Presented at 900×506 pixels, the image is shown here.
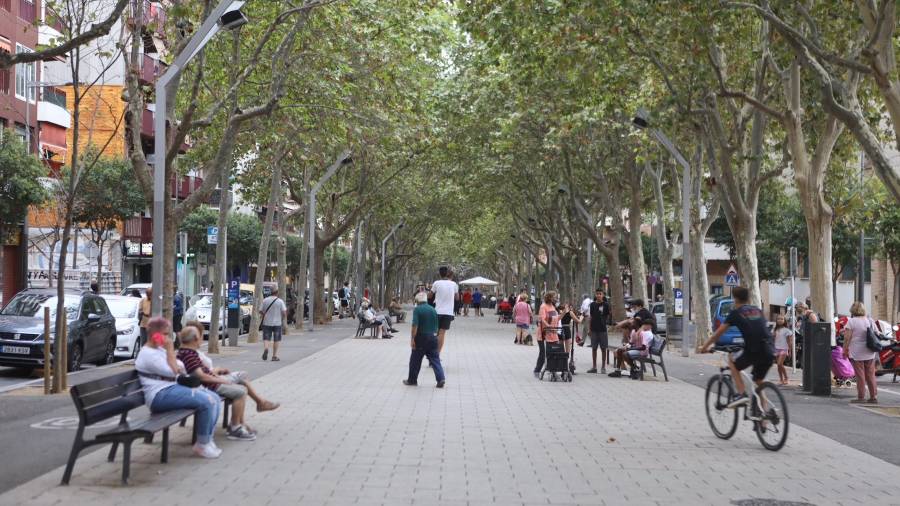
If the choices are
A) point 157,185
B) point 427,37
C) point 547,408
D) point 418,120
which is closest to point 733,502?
point 547,408

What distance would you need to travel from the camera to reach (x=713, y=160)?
22.7 meters

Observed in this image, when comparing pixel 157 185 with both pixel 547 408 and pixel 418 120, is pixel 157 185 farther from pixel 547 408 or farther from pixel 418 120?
pixel 418 120

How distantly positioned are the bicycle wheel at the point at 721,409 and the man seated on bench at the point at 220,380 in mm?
4831

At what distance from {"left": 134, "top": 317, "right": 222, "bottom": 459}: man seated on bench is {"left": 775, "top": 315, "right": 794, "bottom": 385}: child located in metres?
12.8

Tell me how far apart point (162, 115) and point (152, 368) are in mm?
7139

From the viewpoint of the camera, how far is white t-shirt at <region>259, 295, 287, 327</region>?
22219 millimetres

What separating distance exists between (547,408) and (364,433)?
389 cm

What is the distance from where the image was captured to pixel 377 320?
1375 inches

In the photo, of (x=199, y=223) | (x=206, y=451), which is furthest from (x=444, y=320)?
(x=199, y=223)

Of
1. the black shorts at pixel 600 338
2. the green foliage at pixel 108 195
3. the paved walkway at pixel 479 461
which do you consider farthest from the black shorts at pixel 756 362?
the green foliage at pixel 108 195

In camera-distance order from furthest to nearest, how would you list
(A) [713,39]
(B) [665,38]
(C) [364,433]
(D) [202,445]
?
(B) [665,38] → (A) [713,39] → (C) [364,433] → (D) [202,445]

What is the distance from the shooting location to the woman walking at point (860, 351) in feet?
52.4

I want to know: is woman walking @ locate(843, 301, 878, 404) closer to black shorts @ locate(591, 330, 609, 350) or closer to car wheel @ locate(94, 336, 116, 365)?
black shorts @ locate(591, 330, 609, 350)

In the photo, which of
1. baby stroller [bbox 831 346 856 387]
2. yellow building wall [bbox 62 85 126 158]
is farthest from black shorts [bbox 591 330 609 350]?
yellow building wall [bbox 62 85 126 158]
